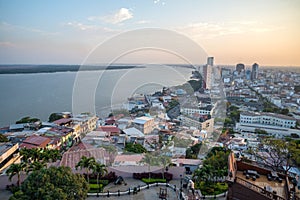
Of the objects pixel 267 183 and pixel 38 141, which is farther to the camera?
pixel 38 141

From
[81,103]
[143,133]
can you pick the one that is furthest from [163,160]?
[81,103]

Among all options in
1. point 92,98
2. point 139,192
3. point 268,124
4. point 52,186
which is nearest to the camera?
point 52,186

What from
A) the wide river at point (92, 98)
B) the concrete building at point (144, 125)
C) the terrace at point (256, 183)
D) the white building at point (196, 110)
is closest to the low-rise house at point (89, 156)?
the concrete building at point (144, 125)

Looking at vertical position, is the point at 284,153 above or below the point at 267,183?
below

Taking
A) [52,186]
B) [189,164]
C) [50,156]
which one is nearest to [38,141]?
[50,156]

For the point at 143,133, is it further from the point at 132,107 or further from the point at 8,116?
the point at 8,116

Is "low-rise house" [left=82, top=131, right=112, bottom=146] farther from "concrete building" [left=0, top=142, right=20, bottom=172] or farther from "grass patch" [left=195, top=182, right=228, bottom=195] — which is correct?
"grass patch" [left=195, top=182, right=228, bottom=195]

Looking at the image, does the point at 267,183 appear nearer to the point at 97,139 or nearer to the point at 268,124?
the point at 97,139

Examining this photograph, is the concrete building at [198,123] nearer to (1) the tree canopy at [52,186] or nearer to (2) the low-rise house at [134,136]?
(2) the low-rise house at [134,136]

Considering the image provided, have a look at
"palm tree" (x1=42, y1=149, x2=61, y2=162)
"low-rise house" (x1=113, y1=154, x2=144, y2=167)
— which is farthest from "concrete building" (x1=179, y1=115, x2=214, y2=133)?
"palm tree" (x1=42, y1=149, x2=61, y2=162)
